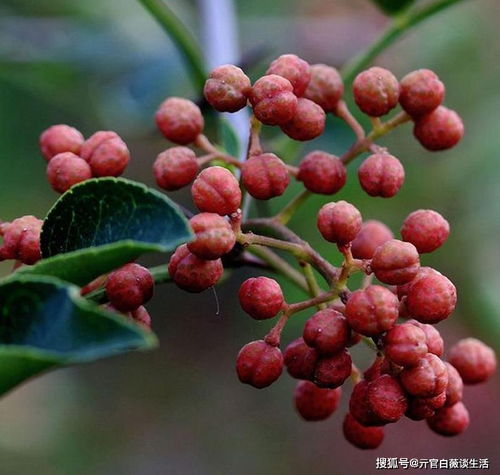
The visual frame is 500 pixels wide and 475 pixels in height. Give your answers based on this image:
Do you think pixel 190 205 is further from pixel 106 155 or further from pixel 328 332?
pixel 328 332

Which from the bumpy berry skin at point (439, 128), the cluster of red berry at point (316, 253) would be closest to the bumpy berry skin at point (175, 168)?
the cluster of red berry at point (316, 253)

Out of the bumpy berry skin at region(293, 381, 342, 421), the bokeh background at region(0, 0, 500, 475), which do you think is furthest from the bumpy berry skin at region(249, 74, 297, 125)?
the bokeh background at region(0, 0, 500, 475)

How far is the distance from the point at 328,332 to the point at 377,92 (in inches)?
18.7

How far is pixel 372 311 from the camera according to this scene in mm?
1128

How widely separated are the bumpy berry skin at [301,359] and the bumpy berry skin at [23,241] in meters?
0.39

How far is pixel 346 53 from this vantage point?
349 cm

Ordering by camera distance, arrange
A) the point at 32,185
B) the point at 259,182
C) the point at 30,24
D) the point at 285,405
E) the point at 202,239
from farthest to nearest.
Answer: the point at 285,405
the point at 32,185
the point at 30,24
the point at 259,182
the point at 202,239

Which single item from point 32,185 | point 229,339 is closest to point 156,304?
point 229,339

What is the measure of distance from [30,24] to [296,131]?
202 cm

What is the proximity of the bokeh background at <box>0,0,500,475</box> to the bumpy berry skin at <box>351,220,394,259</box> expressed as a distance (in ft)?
2.35

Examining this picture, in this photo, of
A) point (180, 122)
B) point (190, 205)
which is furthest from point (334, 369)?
point (190, 205)

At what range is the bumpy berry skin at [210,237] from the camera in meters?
1.14

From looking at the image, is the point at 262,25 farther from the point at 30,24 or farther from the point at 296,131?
the point at 296,131

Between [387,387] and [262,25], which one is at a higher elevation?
[262,25]
